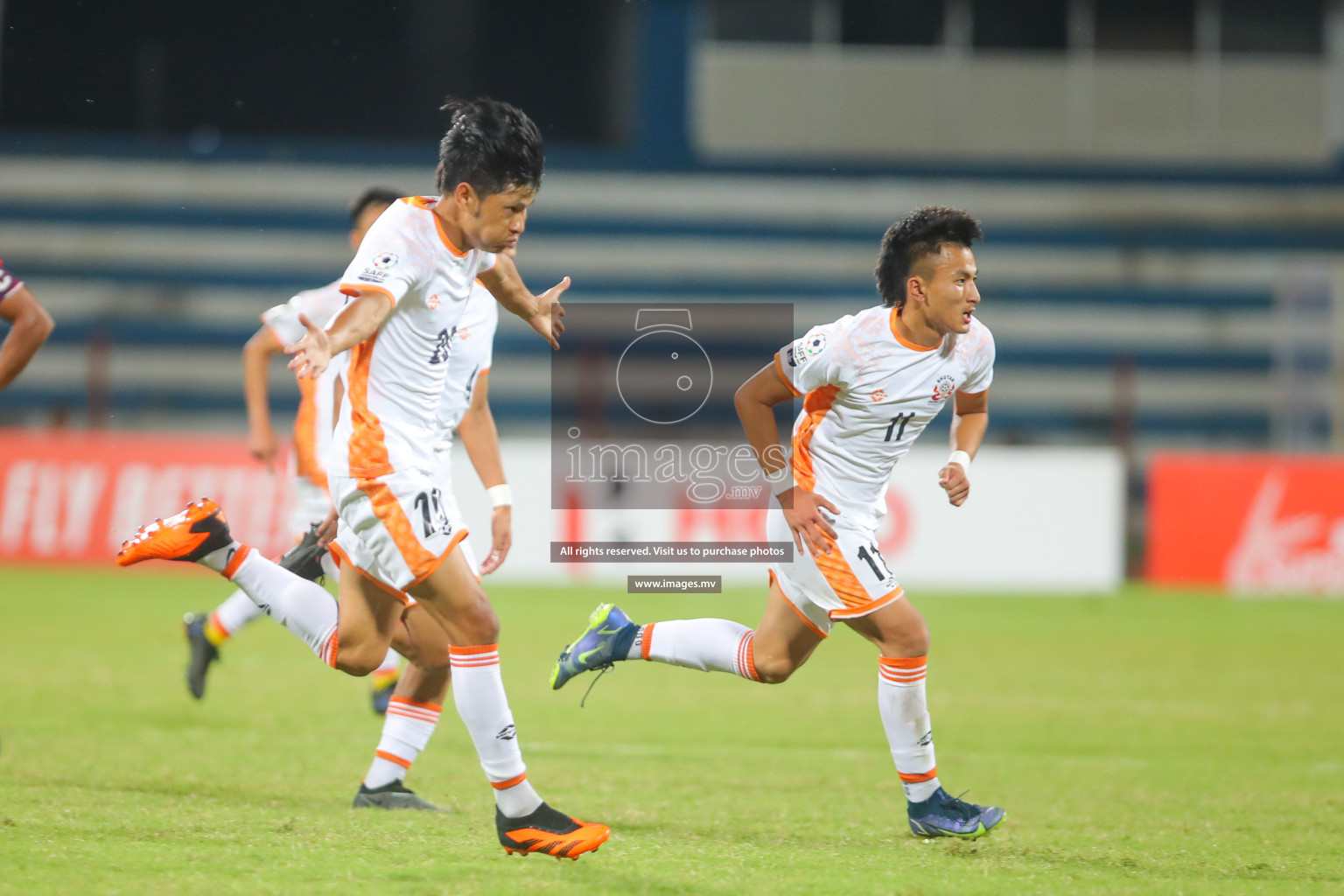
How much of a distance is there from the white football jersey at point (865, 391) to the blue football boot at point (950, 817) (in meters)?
1.00

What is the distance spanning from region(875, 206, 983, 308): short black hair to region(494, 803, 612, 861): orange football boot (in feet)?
6.97

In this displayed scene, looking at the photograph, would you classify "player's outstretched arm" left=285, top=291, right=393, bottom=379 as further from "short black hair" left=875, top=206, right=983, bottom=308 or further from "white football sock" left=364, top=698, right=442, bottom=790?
"short black hair" left=875, top=206, right=983, bottom=308

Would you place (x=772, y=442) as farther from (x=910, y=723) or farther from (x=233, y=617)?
(x=233, y=617)

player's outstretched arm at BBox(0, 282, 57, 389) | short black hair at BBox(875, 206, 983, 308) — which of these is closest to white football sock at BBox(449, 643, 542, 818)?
short black hair at BBox(875, 206, 983, 308)

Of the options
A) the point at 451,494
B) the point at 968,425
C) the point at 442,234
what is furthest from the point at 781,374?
the point at 442,234

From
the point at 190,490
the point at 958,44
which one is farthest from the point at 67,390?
the point at 958,44

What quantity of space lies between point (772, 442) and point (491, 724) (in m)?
1.51

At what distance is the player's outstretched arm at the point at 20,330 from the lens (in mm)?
5340

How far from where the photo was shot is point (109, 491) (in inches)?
585

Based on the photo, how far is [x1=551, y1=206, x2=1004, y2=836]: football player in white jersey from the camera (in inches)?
199

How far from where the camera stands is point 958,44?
23469mm

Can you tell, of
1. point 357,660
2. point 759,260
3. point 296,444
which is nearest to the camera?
point 357,660

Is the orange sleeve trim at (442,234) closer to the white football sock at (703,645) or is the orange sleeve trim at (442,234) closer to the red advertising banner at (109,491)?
the white football sock at (703,645)

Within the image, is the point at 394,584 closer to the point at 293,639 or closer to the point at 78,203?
the point at 293,639
